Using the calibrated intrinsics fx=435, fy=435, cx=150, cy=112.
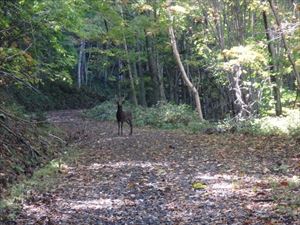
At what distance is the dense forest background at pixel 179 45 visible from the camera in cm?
1120

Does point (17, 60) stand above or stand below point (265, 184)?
above

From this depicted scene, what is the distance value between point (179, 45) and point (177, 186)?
27753 millimetres

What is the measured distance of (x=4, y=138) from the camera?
437 inches

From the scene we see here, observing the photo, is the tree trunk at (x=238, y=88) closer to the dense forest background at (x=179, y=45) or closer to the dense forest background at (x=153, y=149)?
the dense forest background at (x=179, y=45)

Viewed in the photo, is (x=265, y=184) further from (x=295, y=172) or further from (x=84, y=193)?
(x=84, y=193)

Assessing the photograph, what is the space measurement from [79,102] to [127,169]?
1276 inches

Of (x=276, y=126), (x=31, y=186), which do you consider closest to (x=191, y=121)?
(x=276, y=126)

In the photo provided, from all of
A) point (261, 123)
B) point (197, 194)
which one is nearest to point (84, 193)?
point (197, 194)

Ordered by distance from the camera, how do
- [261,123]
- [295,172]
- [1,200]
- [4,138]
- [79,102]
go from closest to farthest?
A: [1,200] → [295,172] → [4,138] → [261,123] → [79,102]

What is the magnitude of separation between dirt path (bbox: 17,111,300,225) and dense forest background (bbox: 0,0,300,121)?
2.54 m

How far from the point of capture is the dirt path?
670cm

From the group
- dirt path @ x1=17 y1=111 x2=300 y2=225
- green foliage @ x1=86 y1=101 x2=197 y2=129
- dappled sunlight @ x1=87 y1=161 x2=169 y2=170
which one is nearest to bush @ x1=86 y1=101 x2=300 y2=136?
green foliage @ x1=86 y1=101 x2=197 y2=129

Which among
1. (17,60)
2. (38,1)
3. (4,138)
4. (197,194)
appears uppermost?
(38,1)

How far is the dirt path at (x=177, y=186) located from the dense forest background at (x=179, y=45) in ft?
8.34
